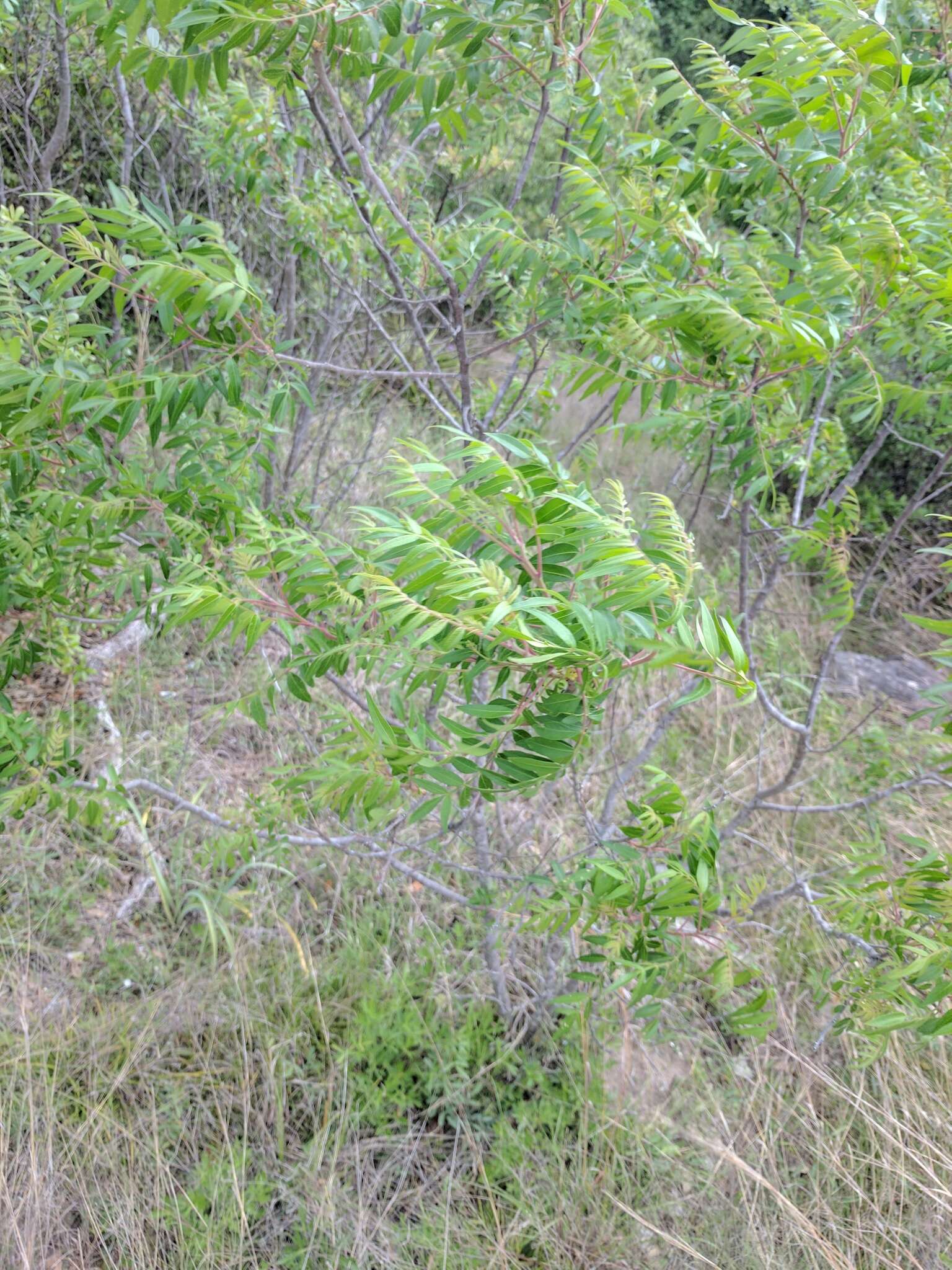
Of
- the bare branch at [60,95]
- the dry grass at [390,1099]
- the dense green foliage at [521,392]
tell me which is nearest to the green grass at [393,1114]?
the dry grass at [390,1099]

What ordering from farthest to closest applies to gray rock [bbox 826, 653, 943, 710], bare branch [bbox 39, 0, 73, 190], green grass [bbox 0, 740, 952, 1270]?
gray rock [bbox 826, 653, 943, 710]
bare branch [bbox 39, 0, 73, 190]
green grass [bbox 0, 740, 952, 1270]

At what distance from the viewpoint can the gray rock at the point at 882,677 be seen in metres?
4.11

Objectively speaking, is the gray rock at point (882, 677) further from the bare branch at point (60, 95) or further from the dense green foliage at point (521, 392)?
the bare branch at point (60, 95)

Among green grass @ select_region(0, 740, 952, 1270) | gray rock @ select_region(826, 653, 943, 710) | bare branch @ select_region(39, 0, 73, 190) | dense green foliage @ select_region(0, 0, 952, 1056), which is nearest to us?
dense green foliage @ select_region(0, 0, 952, 1056)

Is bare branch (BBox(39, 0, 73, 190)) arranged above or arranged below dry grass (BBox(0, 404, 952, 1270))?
above

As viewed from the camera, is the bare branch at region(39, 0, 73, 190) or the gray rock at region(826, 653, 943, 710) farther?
the gray rock at region(826, 653, 943, 710)

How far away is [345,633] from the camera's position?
4.67ft

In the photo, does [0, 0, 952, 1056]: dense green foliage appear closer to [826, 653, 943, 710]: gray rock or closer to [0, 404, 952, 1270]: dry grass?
[0, 404, 952, 1270]: dry grass

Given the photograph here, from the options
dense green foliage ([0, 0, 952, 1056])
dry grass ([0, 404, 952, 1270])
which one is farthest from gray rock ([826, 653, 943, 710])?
dense green foliage ([0, 0, 952, 1056])

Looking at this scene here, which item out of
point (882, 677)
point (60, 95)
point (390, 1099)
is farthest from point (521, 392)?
point (882, 677)

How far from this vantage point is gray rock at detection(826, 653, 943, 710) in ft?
13.5

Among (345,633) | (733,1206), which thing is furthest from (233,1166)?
(345,633)

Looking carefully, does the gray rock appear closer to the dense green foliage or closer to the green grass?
the green grass

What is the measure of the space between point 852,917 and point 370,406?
3990 millimetres
